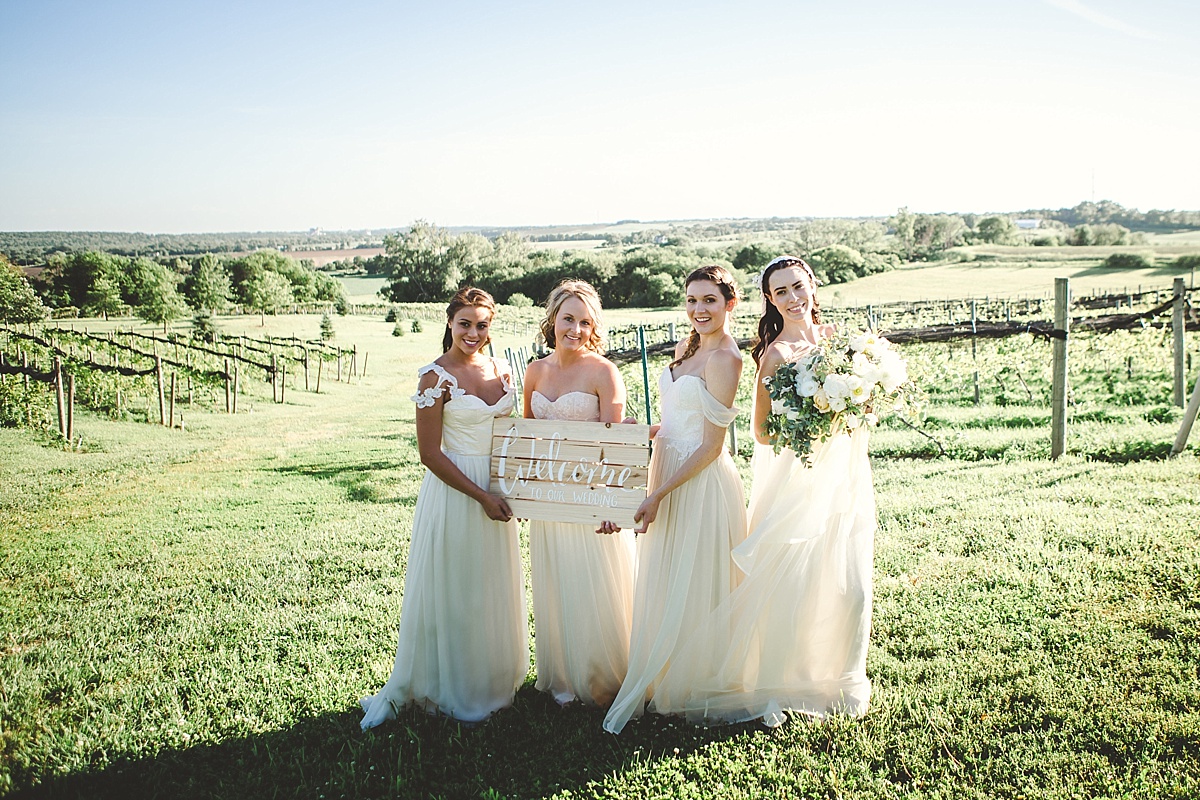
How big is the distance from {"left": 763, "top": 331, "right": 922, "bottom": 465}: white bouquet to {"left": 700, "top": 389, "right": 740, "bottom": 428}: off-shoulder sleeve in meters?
0.21

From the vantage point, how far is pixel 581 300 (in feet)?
12.9

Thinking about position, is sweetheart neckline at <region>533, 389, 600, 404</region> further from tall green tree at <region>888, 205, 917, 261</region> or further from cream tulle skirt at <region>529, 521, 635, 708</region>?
tall green tree at <region>888, 205, 917, 261</region>

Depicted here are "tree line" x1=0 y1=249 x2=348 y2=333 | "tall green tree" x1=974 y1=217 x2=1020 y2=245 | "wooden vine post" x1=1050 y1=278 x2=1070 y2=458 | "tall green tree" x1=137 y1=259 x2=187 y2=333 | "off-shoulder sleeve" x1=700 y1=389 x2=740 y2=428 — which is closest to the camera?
"off-shoulder sleeve" x1=700 y1=389 x2=740 y2=428

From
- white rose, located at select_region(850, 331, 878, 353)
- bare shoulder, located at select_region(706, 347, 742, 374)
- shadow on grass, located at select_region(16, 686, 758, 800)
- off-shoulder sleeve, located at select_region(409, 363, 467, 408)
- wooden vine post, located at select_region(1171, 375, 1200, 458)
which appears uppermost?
white rose, located at select_region(850, 331, 878, 353)

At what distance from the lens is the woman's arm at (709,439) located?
12.8 feet

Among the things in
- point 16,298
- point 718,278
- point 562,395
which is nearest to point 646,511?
point 562,395

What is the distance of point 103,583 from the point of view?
6.68 metres

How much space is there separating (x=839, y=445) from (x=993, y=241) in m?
92.0

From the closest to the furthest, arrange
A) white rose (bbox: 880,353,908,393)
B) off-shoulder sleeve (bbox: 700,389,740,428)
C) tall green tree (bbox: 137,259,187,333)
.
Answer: white rose (bbox: 880,353,908,393)
off-shoulder sleeve (bbox: 700,389,740,428)
tall green tree (bbox: 137,259,187,333)

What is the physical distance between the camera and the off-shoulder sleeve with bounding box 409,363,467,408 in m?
3.98

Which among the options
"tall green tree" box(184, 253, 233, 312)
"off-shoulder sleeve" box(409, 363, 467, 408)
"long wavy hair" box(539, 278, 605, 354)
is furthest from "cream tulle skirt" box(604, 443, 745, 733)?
"tall green tree" box(184, 253, 233, 312)

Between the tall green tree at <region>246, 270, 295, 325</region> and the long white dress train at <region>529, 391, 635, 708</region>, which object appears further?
the tall green tree at <region>246, 270, 295, 325</region>

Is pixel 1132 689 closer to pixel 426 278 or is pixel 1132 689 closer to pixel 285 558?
pixel 285 558

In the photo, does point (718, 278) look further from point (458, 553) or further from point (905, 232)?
point (905, 232)
